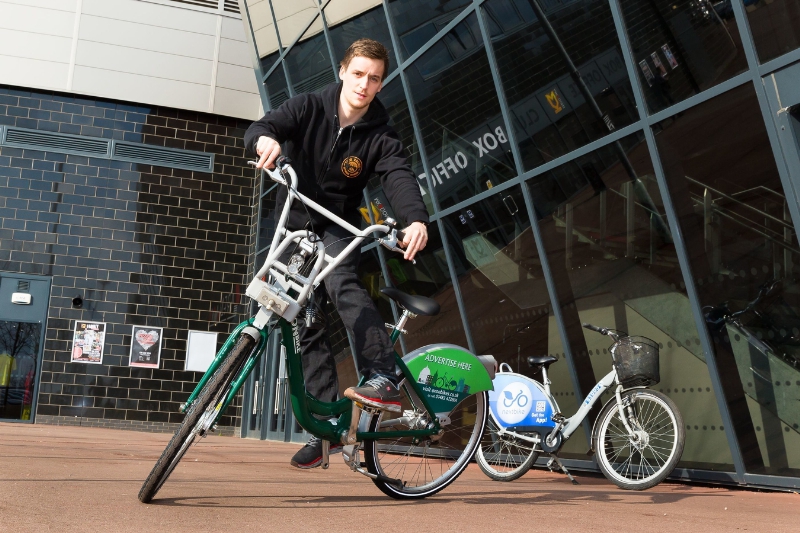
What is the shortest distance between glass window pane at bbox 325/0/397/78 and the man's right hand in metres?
6.00

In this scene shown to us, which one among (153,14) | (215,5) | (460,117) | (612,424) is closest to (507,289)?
(460,117)

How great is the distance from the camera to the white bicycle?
5195 millimetres

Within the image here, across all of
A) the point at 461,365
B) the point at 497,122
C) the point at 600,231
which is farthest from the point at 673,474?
the point at 497,122

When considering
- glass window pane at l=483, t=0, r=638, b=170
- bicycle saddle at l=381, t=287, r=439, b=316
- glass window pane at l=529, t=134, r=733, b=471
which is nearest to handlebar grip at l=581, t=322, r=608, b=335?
glass window pane at l=529, t=134, r=733, b=471

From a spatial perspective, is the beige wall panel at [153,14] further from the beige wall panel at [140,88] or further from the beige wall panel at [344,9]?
the beige wall panel at [344,9]

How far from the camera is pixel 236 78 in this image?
16.9 meters

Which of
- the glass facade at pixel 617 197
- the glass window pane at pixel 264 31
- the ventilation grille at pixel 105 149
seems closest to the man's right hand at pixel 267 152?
the glass facade at pixel 617 197

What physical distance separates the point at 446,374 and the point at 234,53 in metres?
14.3

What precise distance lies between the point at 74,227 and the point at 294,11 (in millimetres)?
6761

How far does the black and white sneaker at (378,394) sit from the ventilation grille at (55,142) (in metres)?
14.2

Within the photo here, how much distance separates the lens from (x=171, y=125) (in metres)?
16.6

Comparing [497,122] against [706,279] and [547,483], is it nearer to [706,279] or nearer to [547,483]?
[706,279]

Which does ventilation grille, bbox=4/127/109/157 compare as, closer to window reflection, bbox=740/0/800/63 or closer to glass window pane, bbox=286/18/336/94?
glass window pane, bbox=286/18/336/94

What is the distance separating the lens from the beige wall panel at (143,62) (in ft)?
52.6
